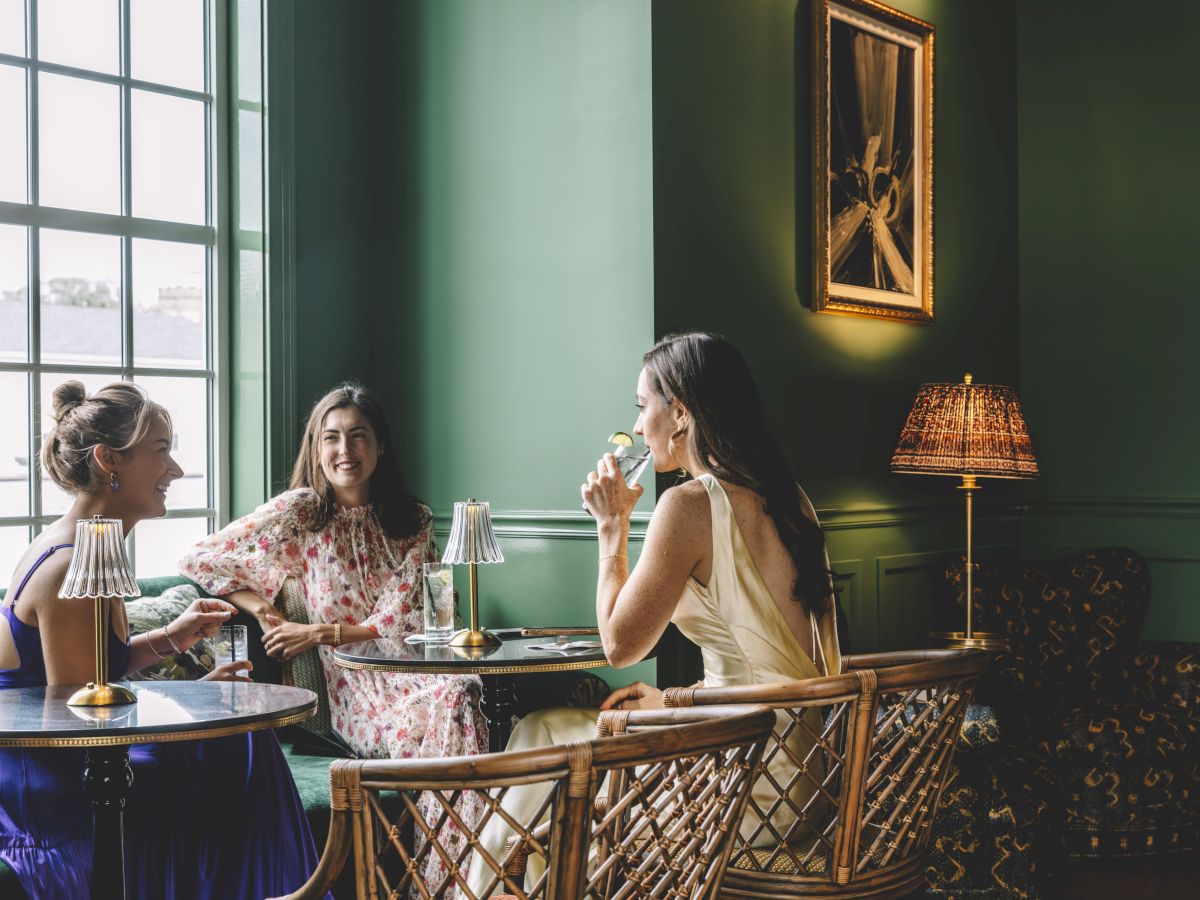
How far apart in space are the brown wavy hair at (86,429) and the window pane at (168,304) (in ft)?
4.41

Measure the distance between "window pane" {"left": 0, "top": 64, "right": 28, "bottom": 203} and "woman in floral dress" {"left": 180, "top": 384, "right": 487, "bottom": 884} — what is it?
1.11 m

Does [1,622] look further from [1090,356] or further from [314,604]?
[1090,356]

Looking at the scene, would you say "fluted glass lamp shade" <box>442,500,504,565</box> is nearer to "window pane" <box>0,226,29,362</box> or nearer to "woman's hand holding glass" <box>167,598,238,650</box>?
"woman's hand holding glass" <box>167,598,238,650</box>

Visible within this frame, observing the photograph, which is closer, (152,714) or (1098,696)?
(152,714)

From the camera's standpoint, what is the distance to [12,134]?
382cm

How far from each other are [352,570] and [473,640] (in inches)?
26.9

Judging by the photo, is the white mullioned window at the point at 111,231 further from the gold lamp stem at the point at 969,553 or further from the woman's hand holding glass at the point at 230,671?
the gold lamp stem at the point at 969,553

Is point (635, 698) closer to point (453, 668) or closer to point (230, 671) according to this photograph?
point (453, 668)

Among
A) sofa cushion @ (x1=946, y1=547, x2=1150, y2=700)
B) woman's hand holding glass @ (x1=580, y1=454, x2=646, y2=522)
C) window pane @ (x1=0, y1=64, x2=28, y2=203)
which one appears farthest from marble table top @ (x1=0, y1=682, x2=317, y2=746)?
sofa cushion @ (x1=946, y1=547, x2=1150, y2=700)

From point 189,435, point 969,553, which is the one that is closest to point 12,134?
point 189,435

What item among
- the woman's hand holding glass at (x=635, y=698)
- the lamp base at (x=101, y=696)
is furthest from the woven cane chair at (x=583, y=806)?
the woman's hand holding glass at (x=635, y=698)

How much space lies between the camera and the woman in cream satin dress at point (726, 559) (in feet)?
7.61

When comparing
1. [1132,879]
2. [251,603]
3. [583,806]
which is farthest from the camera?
[1132,879]

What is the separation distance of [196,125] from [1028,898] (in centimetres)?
348
